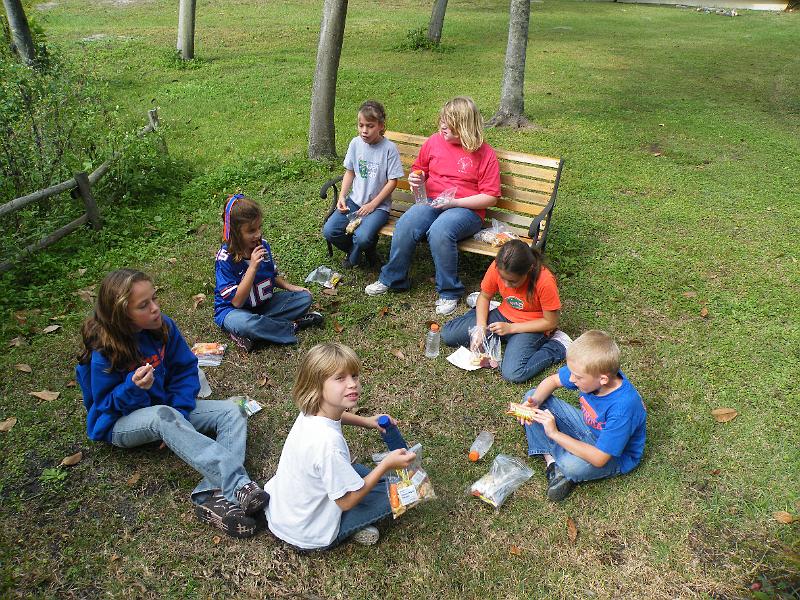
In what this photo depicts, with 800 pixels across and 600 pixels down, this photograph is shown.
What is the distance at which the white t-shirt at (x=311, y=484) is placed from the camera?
309 cm

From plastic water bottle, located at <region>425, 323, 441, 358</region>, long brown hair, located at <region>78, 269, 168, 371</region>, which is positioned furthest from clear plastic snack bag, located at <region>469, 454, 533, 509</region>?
long brown hair, located at <region>78, 269, 168, 371</region>

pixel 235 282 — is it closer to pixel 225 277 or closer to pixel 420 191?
pixel 225 277

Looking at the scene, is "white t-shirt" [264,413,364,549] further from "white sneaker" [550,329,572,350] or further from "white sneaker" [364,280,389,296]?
"white sneaker" [364,280,389,296]

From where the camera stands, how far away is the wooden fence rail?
5.88 meters

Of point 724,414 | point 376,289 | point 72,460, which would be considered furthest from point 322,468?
point 724,414

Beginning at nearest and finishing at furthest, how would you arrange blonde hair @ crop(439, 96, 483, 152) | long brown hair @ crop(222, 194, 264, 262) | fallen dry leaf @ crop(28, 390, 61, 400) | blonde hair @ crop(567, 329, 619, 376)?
blonde hair @ crop(567, 329, 619, 376)
fallen dry leaf @ crop(28, 390, 61, 400)
long brown hair @ crop(222, 194, 264, 262)
blonde hair @ crop(439, 96, 483, 152)

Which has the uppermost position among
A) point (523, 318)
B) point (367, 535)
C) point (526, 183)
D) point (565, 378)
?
point (526, 183)

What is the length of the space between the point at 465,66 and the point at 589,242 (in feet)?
30.8

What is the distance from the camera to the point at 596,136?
9742 mm

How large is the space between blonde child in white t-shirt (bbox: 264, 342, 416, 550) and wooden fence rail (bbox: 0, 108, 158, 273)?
4219 mm

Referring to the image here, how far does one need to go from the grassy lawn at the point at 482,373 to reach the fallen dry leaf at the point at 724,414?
7 cm

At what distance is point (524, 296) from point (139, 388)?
9.30 feet

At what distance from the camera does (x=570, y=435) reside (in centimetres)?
402

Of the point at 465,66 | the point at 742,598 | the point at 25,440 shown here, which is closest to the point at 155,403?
the point at 25,440
